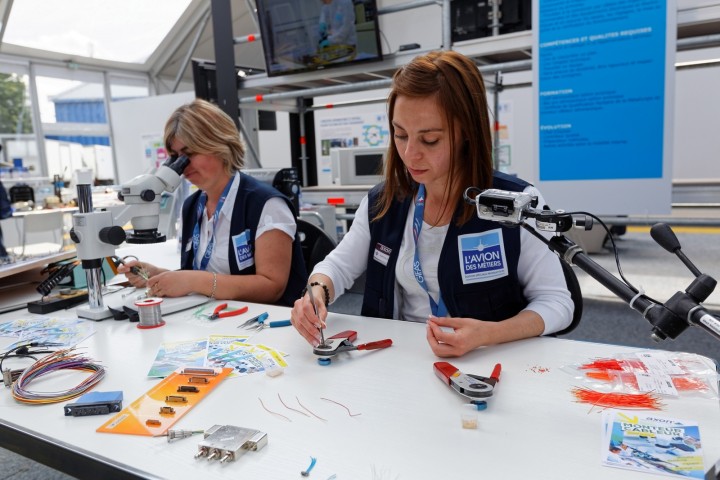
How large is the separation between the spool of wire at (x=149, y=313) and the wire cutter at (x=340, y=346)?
1.60 feet

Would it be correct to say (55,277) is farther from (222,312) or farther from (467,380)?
(467,380)

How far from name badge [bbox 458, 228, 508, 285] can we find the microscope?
0.87 metres

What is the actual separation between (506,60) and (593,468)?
3.36 metres

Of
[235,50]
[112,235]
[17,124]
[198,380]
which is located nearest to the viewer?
[198,380]

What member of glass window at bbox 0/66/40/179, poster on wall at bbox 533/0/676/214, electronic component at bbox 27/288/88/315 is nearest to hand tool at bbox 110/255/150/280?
electronic component at bbox 27/288/88/315

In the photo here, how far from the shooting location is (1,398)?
95 cm

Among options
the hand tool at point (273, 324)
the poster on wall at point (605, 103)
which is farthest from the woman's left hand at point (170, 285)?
the poster on wall at point (605, 103)

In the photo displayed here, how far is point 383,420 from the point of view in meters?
0.81

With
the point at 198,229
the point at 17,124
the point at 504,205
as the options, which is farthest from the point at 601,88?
the point at 17,124

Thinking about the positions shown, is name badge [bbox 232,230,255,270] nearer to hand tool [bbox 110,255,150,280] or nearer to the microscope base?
hand tool [bbox 110,255,150,280]

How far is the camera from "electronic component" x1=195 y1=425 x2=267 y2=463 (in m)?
0.72

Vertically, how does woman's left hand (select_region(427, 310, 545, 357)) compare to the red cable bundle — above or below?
above

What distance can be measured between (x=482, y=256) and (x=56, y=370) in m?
0.96

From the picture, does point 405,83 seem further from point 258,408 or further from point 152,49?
point 152,49
